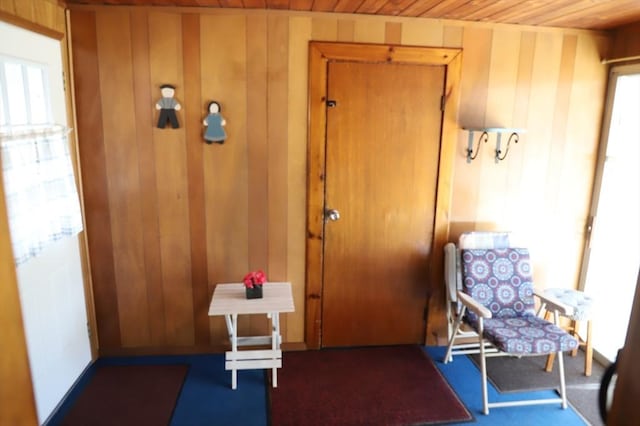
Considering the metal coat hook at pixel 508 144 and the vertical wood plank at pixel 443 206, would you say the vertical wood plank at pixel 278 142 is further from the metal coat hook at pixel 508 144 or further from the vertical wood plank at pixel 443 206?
the metal coat hook at pixel 508 144

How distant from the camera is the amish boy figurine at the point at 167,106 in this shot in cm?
270

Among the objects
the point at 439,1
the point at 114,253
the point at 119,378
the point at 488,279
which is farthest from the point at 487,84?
the point at 119,378

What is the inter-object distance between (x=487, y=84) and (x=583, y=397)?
2079 mm

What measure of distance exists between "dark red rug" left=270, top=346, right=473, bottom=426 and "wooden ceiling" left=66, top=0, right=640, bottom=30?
2.28 meters

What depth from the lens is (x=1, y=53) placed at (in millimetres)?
1967

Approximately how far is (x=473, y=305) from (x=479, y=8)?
1.75 meters

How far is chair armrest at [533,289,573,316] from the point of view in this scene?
2.68 meters

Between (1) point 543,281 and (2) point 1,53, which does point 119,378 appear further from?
(1) point 543,281

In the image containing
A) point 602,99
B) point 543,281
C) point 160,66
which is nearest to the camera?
point 160,66

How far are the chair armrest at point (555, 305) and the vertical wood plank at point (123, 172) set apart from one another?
2.63 meters

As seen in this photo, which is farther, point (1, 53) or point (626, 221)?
point (626, 221)

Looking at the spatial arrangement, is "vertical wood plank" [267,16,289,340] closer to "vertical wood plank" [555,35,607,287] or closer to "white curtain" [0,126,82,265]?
"white curtain" [0,126,82,265]

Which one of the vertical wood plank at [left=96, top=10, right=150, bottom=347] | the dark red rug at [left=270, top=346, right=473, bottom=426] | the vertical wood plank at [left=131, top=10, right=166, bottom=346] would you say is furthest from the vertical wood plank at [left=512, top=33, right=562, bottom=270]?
the vertical wood plank at [left=96, top=10, right=150, bottom=347]

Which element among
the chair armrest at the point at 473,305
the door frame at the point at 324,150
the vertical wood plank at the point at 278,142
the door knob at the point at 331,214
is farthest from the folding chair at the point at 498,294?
the vertical wood plank at the point at 278,142
